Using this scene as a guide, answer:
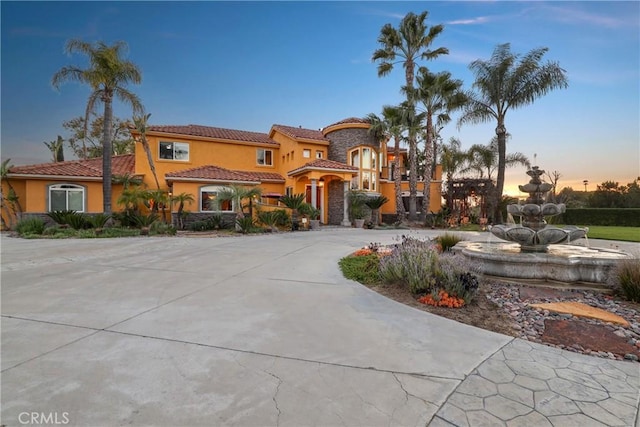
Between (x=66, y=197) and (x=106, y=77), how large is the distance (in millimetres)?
8204

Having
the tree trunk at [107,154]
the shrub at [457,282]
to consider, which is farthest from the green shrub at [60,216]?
the shrub at [457,282]

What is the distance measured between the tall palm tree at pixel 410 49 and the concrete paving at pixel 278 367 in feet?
61.9

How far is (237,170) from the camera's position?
76.9ft

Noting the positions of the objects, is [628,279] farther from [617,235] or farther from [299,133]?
[299,133]

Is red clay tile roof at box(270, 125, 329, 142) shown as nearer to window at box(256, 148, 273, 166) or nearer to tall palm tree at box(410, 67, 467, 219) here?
window at box(256, 148, 273, 166)

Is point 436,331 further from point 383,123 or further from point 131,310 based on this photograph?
point 383,123

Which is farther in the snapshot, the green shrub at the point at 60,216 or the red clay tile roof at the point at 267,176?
the red clay tile roof at the point at 267,176

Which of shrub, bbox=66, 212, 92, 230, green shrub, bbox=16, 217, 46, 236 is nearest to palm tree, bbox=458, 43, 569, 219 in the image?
shrub, bbox=66, 212, 92, 230

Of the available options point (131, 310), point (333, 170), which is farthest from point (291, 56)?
point (131, 310)

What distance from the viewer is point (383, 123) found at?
21859 mm

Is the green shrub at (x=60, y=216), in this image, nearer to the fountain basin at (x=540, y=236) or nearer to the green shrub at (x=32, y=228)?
the green shrub at (x=32, y=228)

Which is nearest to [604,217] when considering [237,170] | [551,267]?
[551,267]

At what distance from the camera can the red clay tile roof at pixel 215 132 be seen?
69.8 feet

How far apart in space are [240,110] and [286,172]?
741 centimetres
